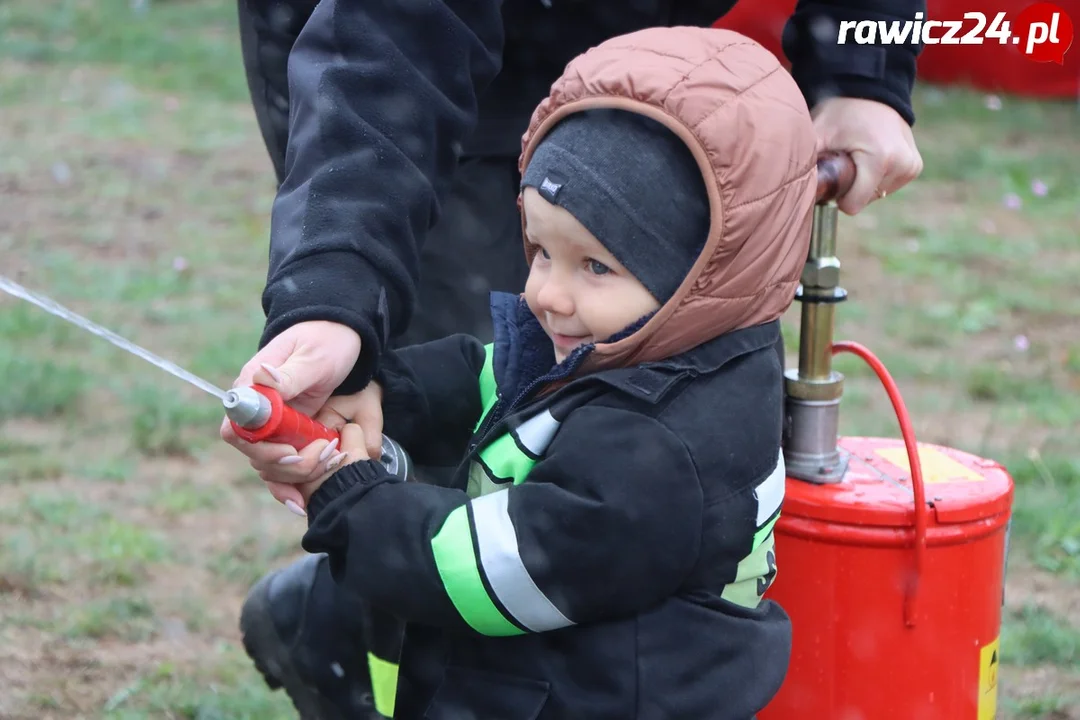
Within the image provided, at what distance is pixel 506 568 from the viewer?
1.56 m

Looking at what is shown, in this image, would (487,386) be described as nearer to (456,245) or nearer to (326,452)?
(456,245)

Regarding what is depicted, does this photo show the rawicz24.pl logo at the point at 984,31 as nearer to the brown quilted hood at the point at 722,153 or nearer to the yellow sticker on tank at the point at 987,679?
the brown quilted hood at the point at 722,153

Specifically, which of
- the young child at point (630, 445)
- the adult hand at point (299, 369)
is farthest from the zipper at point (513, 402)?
the adult hand at point (299, 369)

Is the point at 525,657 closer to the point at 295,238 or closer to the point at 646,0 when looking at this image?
the point at 295,238

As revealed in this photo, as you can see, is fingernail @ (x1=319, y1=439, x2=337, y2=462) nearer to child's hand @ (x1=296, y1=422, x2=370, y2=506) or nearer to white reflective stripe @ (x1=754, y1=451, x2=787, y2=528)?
child's hand @ (x1=296, y1=422, x2=370, y2=506)

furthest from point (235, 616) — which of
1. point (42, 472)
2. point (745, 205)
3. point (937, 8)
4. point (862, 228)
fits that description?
point (937, 8)

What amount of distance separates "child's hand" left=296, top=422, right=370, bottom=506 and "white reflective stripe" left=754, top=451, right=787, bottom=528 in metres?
0.46

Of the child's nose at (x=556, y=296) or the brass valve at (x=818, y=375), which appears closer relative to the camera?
the child's nose at (x=556, y=296)

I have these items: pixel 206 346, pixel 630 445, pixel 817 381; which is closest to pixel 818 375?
pixel 817 381

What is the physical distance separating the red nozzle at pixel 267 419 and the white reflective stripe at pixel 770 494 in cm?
52

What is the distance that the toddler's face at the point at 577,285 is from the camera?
1.64 m

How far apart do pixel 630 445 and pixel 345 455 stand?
0.35m

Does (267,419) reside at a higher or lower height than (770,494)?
higher

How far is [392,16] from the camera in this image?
1.79m
